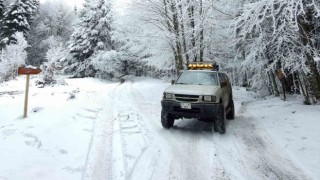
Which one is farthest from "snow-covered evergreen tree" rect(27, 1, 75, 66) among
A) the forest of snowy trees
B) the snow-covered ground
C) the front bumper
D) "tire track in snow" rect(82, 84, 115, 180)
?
the front bumper

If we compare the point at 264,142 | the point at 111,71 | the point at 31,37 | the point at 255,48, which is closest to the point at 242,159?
the point at 264,142

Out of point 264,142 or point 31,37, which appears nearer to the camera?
point 264,142

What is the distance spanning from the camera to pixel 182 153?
24.0 feet

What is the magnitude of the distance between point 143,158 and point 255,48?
8704mm

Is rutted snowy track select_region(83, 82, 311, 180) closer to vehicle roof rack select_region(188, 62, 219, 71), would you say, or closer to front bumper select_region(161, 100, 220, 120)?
front bumper select_region(161, 100, 220, 120)

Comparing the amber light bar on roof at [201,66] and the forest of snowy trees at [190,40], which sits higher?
the forest of snowy trees at [190,40]

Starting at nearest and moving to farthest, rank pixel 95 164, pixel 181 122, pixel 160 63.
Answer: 1. pixel 95 164
2. pixel 181 122
3. pixel 160 63

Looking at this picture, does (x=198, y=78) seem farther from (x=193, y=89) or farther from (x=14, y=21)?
(x=14, y=21)

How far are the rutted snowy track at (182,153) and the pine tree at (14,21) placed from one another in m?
37.9

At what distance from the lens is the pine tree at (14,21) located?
42.7m

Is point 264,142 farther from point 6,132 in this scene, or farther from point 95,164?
point 6,132

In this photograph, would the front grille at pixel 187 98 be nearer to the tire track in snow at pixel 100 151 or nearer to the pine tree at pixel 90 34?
the tire track in snow at pixel 100 151

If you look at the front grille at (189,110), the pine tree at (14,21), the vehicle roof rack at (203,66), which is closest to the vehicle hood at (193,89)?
the front grille at (189,110)

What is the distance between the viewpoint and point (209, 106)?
873cm
